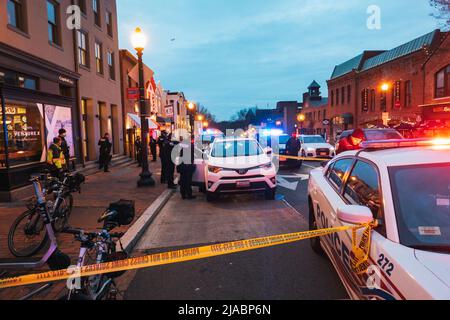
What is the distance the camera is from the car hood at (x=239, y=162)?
926 centimetres

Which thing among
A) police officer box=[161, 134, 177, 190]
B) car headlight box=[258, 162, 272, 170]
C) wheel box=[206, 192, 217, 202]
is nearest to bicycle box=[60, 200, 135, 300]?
wheel box=[206, 192, 217, 202]

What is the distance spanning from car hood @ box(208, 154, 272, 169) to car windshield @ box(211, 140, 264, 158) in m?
0.32

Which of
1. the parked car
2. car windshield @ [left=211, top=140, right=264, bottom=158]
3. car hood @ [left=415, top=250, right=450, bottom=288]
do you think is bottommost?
the parked car

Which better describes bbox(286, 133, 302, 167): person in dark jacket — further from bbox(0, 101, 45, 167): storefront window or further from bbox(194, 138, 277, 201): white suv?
bbox(0, 101, 45, 167): storefront window

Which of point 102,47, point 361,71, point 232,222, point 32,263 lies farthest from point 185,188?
point 361,71

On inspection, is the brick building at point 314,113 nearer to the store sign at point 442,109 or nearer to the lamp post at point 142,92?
the store sign at point 442,109

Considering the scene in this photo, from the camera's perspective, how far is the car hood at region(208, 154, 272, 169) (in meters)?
9.26

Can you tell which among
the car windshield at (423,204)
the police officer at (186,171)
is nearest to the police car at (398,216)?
the car windshield at (423,204)

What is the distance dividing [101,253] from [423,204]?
2873 mm

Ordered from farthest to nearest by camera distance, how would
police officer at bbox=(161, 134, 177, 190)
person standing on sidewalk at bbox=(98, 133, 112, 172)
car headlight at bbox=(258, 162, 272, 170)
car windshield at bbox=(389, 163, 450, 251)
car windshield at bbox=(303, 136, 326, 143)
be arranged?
car windshield at bbox=(303, 136, 326, 143) → person standing on sidewalk at bbox=(98, 133, 112, 172) → police officer at bbox=(161, 134, 177, 190) → car headlight at bbox=(258, 162, 272, 170) → car windshield at bbox=(389, 163, 450, 251)

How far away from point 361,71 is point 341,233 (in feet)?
131

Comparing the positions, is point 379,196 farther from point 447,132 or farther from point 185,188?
point 447,132

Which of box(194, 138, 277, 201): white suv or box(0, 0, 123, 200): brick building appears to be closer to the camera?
box(194, 138, 277, 201): white suv
